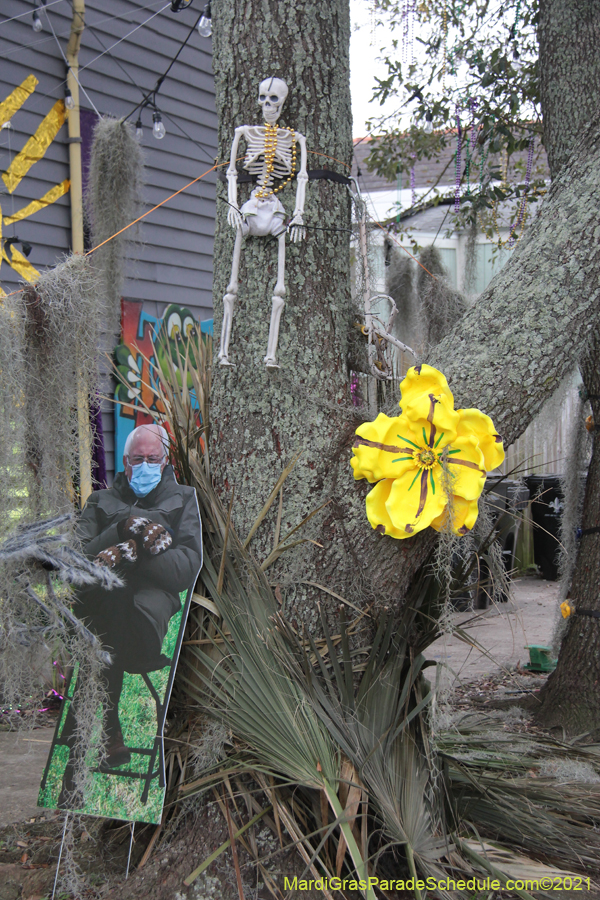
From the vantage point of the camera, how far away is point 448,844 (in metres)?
1.92

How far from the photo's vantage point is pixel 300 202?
2098 mm

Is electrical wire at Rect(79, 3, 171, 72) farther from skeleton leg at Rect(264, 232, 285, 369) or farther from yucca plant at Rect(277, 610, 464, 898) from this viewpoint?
yucca plant at Rect(277, 610, 464, 898)

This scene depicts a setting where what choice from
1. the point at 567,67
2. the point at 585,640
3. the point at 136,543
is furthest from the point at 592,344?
the point at 136,543

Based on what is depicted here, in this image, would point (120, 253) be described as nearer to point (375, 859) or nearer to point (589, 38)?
point (589, 38)

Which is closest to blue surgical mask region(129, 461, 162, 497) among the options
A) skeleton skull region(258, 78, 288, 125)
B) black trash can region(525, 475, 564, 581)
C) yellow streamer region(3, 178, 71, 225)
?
skeleton skull region(258, 78, 288, 125)

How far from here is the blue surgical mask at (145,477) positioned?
213cm

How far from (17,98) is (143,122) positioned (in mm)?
1205

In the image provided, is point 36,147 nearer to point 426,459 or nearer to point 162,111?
point 162,111

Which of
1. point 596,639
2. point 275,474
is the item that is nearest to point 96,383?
point 275,474

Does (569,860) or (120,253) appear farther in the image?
(120,253)

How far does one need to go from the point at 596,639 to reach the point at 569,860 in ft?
4.27

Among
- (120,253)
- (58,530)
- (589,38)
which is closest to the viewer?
(58,530)

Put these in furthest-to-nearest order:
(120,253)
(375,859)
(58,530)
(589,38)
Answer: (120,253), (589,38), (58,530), (375,859)

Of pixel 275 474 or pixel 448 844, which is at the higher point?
pixel 275 474
